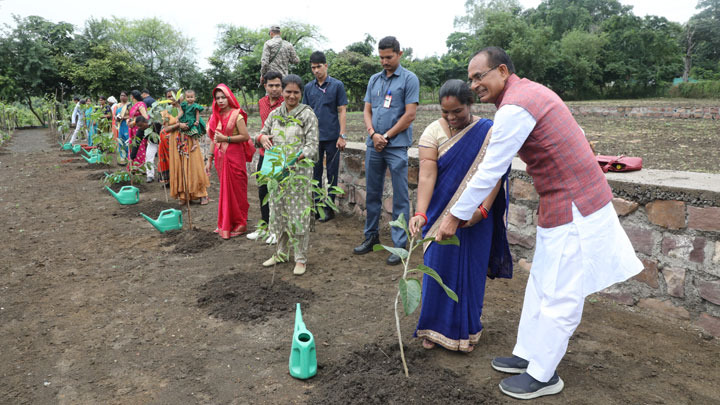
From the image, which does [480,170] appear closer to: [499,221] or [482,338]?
[499,221]

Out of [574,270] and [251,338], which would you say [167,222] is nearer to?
[251,338]

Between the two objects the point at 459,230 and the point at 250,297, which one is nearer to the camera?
the point at 459,230

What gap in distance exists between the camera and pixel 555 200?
200 cm

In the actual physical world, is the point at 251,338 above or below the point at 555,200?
below

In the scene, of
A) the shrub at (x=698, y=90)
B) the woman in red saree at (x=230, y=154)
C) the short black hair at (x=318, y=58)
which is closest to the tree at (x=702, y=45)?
the shrub at (x=698, y=90)

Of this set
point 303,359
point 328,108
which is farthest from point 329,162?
point 303,359

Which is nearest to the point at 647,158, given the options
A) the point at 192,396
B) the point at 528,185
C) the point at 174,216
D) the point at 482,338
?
the point at 528,185

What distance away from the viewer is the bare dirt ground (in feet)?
7.12

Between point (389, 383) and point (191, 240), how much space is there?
10.8 ft

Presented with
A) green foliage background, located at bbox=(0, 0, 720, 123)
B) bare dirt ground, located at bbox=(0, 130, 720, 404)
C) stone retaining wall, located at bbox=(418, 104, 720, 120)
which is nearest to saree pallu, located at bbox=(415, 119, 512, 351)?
bare dirt ground, located at bbox=(0, 130, 720, 404)

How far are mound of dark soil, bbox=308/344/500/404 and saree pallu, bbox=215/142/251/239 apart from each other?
286cm

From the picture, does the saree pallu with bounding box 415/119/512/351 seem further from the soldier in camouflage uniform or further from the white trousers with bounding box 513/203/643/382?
the soldier in camouflage uniform

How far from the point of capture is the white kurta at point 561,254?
1928 millimetres

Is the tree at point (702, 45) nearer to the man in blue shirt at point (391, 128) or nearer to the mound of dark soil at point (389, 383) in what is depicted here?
the man in blue shirt at point (391, 128)
